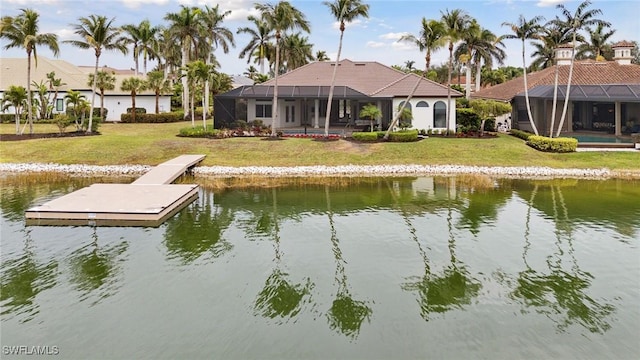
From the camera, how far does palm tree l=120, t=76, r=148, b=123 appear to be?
4741 cm

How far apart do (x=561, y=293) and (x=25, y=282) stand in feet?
43.8

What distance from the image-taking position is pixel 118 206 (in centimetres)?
1772

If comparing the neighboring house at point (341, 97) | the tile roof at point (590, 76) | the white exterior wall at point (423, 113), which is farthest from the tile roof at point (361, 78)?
the tile roof at point (590, 76)

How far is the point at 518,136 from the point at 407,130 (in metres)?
10.1

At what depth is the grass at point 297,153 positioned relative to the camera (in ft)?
102

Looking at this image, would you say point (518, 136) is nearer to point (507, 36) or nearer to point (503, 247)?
point (507, 36)

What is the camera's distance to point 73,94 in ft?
122

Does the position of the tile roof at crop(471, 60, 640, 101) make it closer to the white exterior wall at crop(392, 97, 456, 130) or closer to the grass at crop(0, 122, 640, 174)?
the white exterior wall at crop(392, 97, 456, 130)

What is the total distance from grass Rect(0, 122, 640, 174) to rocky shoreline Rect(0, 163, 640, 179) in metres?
0.81

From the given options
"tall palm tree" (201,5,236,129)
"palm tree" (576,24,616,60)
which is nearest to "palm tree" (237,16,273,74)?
"tall palm tree" (201,5,236,129)

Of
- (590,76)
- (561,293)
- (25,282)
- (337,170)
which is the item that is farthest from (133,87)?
(561,293)

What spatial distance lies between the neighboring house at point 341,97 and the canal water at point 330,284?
2026 cm

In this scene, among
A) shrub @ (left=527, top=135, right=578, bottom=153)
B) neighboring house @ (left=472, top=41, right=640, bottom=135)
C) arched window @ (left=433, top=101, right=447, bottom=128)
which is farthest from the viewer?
arched window @ (left=433, top=101, right=447, bottom=128)

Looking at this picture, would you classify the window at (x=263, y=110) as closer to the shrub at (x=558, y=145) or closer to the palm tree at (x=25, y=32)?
the palm tree at (x=25, y=32)
